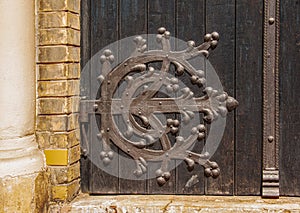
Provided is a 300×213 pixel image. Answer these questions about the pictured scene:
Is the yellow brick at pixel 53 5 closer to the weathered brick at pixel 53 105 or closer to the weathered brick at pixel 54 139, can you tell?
the weathered brick at pixel 53 105

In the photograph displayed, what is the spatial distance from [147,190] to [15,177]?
0.63 metres

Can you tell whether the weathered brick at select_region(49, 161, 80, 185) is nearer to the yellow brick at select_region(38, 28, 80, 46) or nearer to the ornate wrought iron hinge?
the yellow brick at select_region(38, 28, 80, 46)

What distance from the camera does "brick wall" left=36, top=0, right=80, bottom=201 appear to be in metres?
2.19

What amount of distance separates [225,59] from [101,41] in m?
0.59

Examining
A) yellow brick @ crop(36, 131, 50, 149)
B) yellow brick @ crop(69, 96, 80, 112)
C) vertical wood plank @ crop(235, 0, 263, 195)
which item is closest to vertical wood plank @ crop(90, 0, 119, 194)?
yellow brick @ crop(69, 96, 80, 112)

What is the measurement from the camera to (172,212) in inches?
85.7

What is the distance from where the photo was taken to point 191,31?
2.28 meters

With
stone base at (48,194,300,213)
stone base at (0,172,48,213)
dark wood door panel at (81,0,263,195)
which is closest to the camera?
stone base at (0,172,48,213)

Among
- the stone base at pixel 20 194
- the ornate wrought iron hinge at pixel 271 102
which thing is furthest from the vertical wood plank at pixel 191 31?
the stone base at pixel 20 194

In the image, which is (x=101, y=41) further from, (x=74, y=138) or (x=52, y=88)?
(x=74, y=138)

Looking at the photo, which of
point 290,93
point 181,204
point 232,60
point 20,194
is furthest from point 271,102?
point 20,194

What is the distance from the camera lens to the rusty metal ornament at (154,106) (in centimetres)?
228

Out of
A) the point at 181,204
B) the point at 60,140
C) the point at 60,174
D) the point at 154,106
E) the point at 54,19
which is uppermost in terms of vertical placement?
the point at 54,19

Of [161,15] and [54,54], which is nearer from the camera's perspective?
[54,54]
